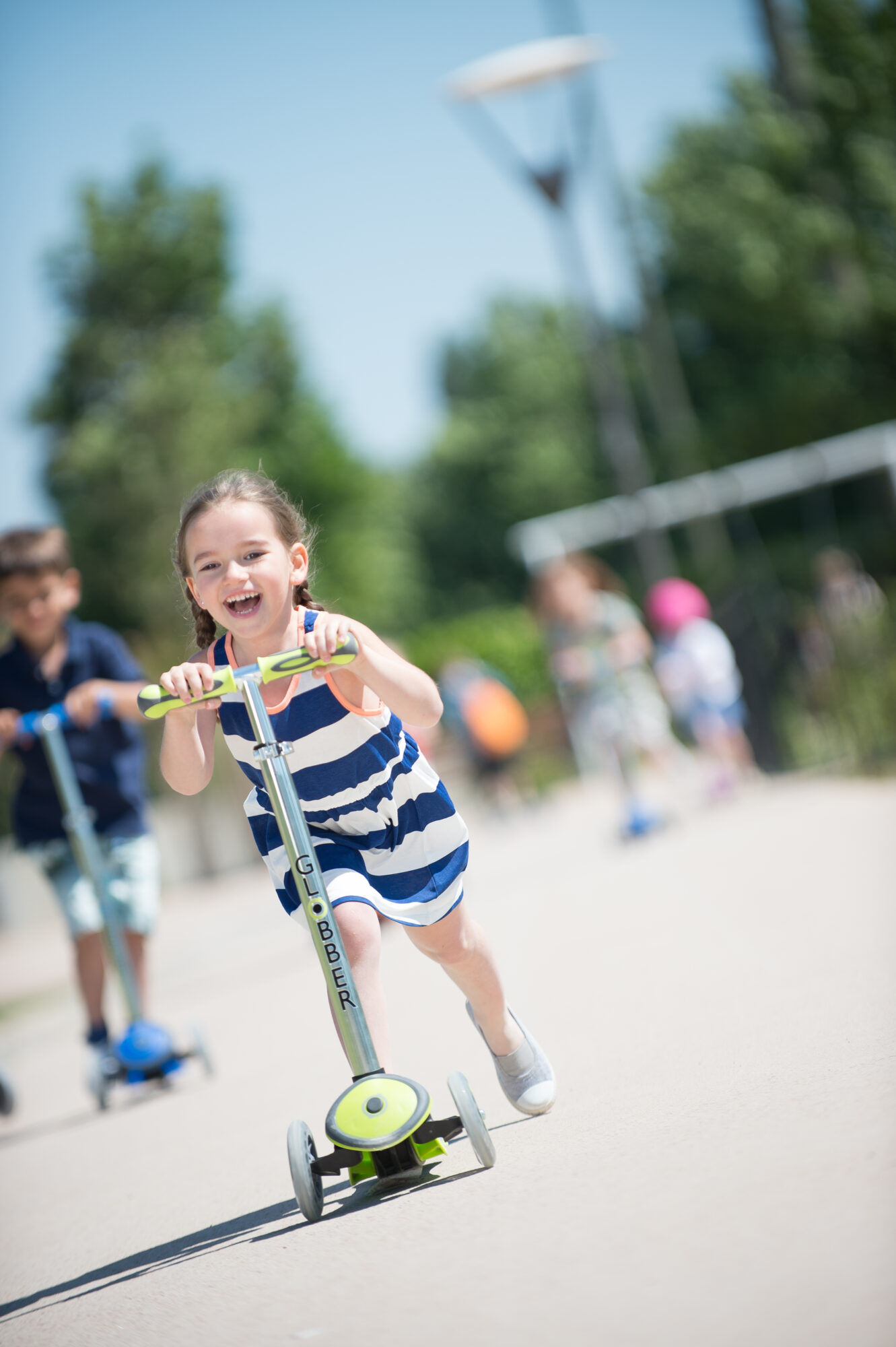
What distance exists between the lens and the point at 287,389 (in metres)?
34.2

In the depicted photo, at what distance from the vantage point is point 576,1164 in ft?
10.2

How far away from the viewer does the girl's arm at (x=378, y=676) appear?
3.21m

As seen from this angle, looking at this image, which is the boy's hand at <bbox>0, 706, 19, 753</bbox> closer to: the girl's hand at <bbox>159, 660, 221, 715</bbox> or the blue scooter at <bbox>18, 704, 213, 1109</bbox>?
the blue scooter at <bbox>18, 704, 213, 1109</bbox>

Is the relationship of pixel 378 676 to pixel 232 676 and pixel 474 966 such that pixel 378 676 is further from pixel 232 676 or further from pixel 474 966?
pixel 474 966

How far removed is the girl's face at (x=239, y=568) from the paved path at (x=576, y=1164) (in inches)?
51.6

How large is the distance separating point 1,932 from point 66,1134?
1565cm

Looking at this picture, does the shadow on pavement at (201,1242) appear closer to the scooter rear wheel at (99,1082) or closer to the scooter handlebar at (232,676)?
the scooter handlebar at (232,676)

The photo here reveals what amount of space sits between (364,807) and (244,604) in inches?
21.2

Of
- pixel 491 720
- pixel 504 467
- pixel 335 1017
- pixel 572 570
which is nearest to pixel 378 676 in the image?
pixel 335 1017

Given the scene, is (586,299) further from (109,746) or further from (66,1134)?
(66,1134)

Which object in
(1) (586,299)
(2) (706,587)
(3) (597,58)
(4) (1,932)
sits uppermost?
(3) (597,58)

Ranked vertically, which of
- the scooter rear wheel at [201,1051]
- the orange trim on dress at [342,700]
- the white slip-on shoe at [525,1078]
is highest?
the orange trim on dress at [342,700]

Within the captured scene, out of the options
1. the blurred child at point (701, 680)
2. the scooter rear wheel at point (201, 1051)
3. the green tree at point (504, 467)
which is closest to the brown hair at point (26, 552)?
the scooter rear wheel at point (201, 1051)

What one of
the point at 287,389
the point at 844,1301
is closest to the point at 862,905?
the point at 844,1301
